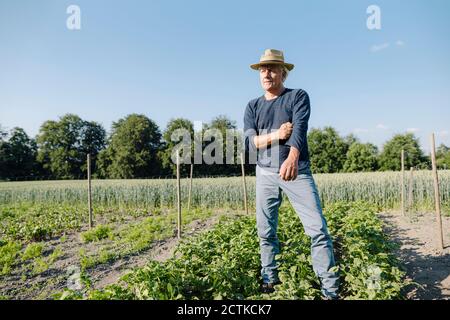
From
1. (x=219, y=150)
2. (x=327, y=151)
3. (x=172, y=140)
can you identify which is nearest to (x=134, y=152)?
(x=172, y=140)

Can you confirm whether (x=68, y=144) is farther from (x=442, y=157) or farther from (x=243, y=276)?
(x=442, y=157)

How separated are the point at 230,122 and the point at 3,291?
48.0m

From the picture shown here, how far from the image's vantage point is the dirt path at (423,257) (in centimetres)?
332

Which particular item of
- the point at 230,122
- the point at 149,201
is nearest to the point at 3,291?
the point at 149,201

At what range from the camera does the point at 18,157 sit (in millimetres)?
47969

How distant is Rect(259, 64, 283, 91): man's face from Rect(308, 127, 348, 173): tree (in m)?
49.3

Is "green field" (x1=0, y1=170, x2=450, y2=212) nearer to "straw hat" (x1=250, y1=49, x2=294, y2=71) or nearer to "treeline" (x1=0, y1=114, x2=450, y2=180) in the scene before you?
"straw hat" (x1=250, y1=49, x2=294, y2=71)

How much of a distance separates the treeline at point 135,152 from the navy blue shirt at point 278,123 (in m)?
36.6

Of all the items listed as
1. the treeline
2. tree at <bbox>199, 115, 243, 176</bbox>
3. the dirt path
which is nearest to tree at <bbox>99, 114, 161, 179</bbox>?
the treeline

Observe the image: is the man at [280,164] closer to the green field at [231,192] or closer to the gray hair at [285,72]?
the gray hair at [285,72]

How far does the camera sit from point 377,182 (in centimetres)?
1249

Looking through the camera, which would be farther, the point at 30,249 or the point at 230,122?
the point at 230,122

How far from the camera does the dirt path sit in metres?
3.32
